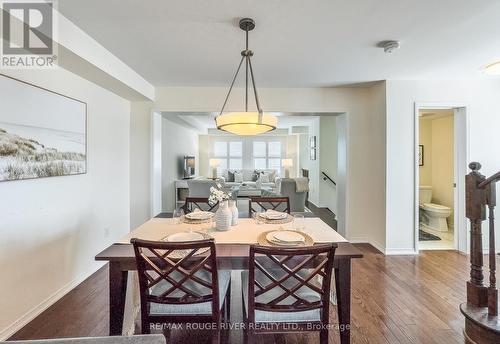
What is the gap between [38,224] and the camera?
214 centimetres

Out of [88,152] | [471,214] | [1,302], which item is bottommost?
[1,302]

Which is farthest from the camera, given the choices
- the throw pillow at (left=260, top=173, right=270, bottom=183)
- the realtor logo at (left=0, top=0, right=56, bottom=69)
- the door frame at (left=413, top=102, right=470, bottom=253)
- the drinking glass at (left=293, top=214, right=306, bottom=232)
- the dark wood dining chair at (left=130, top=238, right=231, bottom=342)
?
the throw pillow at (left=260, top=173, right=270, bottom=183)

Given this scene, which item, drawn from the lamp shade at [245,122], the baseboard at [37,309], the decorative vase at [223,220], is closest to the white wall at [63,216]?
the baseboard at [37,309]

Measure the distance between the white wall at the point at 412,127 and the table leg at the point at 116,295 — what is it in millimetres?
3339

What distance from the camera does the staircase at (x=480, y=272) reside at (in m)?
1.62

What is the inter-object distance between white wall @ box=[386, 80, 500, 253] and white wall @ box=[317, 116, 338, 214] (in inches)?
105

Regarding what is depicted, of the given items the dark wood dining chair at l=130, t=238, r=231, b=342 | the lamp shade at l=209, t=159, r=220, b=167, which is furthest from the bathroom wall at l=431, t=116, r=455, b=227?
the lamp shade at l=209, t=159, r=220, b=167

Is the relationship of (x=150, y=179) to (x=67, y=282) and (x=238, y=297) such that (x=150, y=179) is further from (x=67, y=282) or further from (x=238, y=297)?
(x=238, y=297)

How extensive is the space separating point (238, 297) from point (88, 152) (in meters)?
2.28

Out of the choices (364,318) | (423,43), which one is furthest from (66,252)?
(423,43)

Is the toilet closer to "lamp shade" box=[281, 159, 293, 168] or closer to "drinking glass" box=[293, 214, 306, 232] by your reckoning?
"drinking glass" box=[293, 214, 306, 232]

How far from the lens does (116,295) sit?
158 cm

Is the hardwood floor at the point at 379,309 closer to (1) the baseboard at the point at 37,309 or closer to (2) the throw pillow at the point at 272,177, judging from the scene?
(1) the baseboard at the point at 37,309

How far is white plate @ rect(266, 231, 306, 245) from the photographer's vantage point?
5.45 ft
